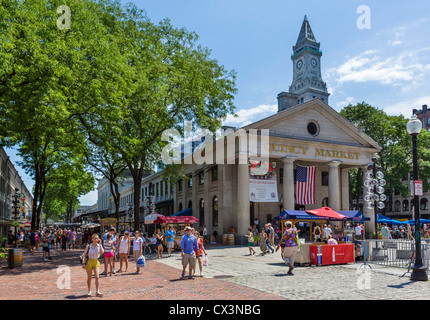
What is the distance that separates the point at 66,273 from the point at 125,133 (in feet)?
31.5

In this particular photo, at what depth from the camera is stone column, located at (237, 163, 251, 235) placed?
112 ft

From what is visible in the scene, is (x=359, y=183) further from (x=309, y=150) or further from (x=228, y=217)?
(x=228, y=217)

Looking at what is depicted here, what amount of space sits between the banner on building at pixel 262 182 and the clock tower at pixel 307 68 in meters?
99.3

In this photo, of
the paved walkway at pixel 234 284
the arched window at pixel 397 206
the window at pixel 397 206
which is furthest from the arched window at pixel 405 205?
the paved walkway at pixel 234 284

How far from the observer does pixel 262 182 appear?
35062mm

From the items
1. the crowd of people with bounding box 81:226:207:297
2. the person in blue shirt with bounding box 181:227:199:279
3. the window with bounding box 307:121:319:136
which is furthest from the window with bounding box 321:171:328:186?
the person in blue shirt with bounding box 181:227:199:279

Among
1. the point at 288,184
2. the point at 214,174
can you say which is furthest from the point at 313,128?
the point at 214,174

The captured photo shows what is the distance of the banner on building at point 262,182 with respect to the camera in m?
34.5

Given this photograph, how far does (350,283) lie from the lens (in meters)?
12.4

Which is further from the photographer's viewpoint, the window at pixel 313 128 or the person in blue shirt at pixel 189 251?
the window at pixel 313 128

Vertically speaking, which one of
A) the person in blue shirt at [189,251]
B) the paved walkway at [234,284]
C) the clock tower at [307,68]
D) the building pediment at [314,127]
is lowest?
the paved walkway at [234,284]

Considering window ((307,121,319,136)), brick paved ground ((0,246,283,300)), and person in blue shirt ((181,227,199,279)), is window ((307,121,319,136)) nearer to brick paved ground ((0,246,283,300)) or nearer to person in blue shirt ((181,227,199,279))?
brick paved ground ((0,246,283,300))

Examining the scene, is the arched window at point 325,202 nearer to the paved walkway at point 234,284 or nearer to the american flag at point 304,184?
the american flag at point 304,184

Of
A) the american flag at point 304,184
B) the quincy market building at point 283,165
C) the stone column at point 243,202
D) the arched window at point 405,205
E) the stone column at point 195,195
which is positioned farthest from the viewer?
the arched window at point 405,205
